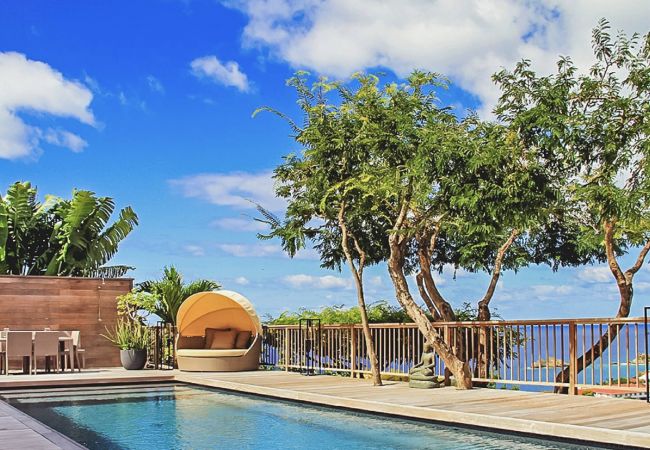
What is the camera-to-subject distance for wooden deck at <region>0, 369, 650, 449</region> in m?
6.50

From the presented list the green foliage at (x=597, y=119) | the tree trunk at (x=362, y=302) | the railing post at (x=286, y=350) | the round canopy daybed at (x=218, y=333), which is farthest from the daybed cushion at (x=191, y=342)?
the green foliage at (x=597, y=119)

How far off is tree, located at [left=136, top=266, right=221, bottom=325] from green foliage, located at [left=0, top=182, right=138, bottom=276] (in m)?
3.56

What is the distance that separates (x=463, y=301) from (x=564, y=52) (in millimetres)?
6806

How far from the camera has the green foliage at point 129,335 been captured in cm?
1467

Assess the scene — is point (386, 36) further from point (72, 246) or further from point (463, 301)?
point (72, 246)

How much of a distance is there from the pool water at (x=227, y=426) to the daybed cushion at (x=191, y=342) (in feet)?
11.1

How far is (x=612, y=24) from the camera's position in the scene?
10945 mm

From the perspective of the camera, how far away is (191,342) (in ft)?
48.3

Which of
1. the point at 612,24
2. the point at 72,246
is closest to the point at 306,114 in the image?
the point at 612,24

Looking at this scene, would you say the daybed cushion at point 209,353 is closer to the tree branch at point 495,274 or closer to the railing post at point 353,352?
the railing post at point 353,352

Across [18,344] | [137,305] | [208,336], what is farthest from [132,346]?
[18,344]

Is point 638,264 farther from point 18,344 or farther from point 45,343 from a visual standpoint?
point 18,344

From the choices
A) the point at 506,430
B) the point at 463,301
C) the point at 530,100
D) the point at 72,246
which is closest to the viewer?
the point at 506,430

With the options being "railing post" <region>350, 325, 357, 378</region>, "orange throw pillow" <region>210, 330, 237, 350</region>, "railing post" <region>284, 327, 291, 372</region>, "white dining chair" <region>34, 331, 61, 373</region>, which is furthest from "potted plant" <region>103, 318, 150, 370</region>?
"railing post" <region>350, 325, 357, 378</region>
